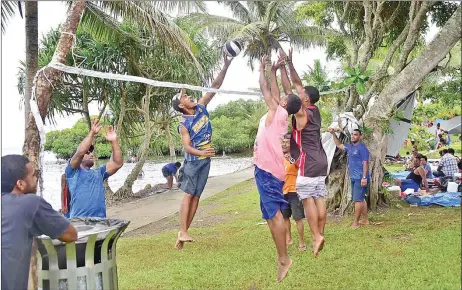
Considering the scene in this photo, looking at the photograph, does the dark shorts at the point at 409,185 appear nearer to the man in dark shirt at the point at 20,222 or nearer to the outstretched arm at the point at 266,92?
the outstretched arm at the point at 266,92

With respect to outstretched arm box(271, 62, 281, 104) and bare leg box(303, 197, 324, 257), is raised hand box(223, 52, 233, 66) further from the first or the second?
bare leg box(303, 197, 324, 257)

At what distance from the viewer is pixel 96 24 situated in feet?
21.9

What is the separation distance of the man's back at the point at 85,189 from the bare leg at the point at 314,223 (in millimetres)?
1580

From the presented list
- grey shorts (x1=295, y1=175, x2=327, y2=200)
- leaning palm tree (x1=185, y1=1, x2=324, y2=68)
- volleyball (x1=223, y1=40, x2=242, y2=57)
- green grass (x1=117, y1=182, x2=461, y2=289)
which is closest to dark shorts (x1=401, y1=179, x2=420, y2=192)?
green grass (x1=117, y1=182, x2=461, y2=289)

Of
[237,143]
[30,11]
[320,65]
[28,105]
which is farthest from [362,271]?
[237,143]

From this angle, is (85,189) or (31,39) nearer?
(85,189)

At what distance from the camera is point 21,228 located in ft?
7.96

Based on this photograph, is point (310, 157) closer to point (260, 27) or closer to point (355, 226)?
point (355, 226)

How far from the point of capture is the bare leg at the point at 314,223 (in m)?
3.87

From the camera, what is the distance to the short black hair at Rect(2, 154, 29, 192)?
2488 millimetres

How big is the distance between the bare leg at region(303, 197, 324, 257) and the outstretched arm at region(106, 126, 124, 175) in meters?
1.51

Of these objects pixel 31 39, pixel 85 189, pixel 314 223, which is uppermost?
pixel 31 39

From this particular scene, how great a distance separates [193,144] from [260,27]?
32.9ft

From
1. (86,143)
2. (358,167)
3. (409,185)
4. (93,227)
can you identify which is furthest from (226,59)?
(409,185)
